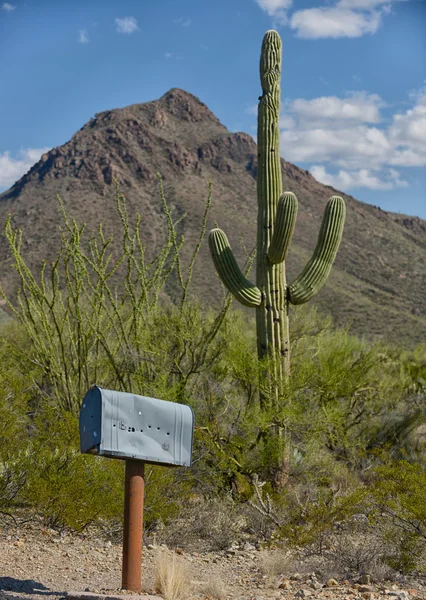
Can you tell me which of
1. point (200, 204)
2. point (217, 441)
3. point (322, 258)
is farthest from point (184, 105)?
point (217, 441)

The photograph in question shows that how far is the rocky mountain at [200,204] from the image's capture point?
42562 millimetres

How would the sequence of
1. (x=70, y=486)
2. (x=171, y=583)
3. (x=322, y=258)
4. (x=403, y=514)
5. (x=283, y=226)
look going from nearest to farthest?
(x=171, y=583) → (x=403, y=514) → (x=70, y=486) → (x=283, y=226) → (x=322, y=258)

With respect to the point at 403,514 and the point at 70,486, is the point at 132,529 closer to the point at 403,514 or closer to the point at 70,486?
the point at 70,486

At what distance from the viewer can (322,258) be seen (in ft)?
36.4

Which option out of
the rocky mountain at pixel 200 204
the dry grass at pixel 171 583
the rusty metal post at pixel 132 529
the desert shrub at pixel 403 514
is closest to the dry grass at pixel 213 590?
the dry grass at pixel 171 583

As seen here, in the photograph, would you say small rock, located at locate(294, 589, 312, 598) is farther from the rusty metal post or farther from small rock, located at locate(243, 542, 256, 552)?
small rock, located at locate(243, 542, 256, 552)

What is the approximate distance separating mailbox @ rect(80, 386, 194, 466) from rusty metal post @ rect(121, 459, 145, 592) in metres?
0.19

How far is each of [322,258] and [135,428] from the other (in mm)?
6451

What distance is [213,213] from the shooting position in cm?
5159

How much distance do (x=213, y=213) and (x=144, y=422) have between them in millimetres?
46853

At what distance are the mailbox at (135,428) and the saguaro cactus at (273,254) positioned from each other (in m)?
4.99

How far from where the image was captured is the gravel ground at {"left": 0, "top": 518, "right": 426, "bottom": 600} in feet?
19.7

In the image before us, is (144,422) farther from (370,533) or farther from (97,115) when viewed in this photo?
(97,115)

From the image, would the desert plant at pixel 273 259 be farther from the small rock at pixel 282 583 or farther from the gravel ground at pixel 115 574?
the small rock at pixel 282 583
